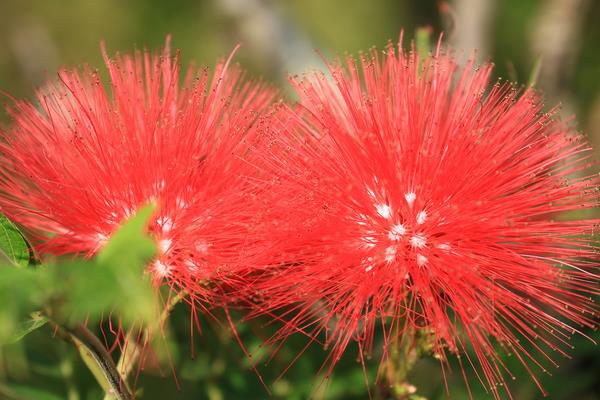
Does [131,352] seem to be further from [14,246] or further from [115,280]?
[115,280]

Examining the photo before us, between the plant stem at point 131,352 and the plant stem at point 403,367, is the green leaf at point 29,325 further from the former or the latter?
the plant stem at point 403,367

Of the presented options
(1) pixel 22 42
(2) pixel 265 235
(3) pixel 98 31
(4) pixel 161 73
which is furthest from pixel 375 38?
(2) pixel 265 235

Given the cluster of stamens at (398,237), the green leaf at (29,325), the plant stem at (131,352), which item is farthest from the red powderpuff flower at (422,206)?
the green leaf at (29,325)

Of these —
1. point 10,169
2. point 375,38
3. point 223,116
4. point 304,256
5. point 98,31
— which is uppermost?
point 375,38

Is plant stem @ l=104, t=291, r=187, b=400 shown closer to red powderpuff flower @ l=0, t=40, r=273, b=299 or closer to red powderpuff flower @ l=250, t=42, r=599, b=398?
red powderpuff flower @ l=0, t=40, r=273, b=299

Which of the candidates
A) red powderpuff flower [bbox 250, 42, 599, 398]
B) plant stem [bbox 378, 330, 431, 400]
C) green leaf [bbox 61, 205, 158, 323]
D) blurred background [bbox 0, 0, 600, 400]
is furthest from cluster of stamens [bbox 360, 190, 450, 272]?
green leaf [bbox 61, 205, 158, 323]

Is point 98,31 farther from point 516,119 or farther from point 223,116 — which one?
point 516,119
